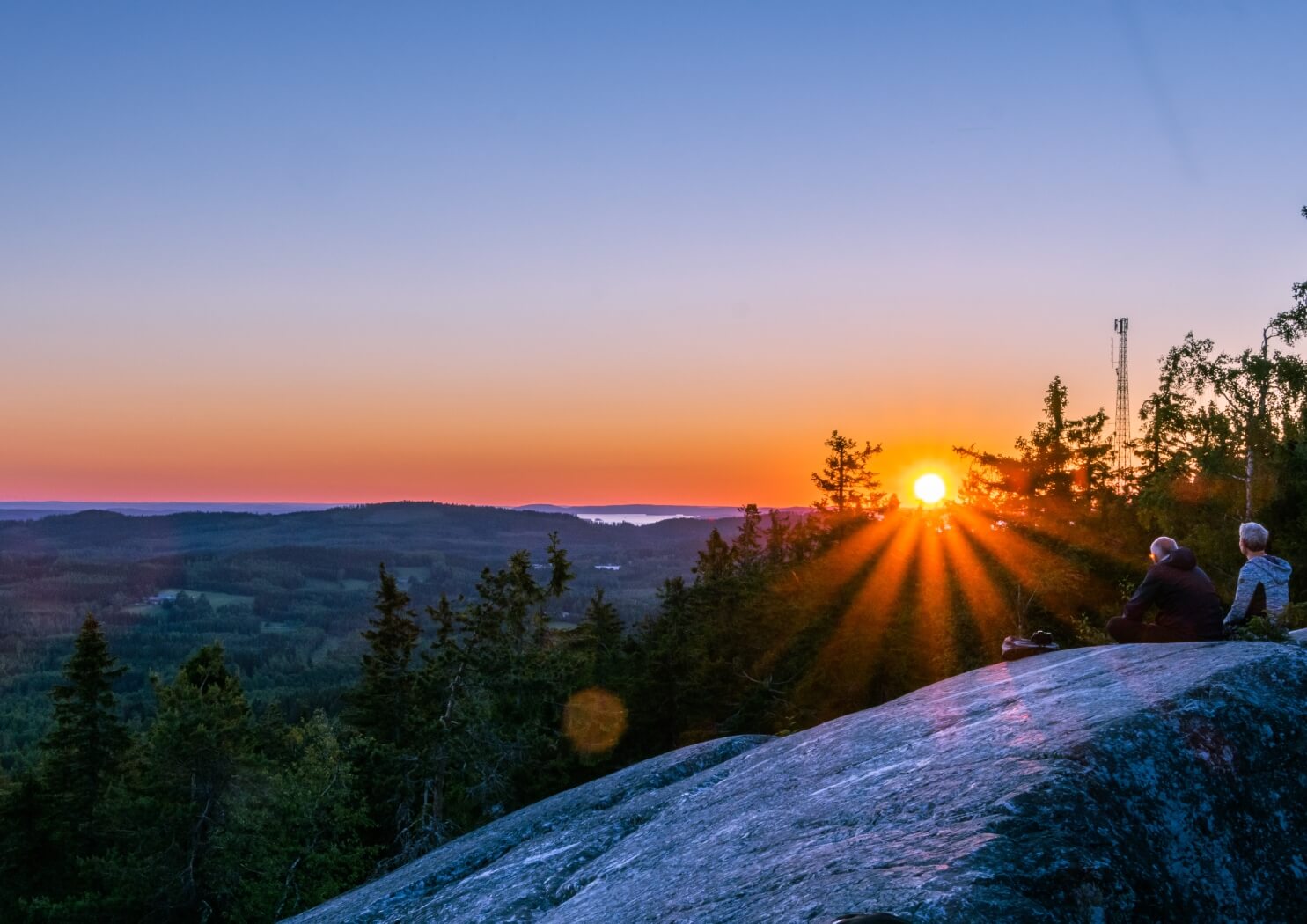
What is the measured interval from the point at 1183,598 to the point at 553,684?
3504 cm

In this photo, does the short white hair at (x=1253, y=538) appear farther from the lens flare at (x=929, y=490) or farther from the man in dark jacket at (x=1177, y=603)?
the lens flare at (x=929, y=490)

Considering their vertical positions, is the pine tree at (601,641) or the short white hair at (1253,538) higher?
the short white hair at (1253,538)

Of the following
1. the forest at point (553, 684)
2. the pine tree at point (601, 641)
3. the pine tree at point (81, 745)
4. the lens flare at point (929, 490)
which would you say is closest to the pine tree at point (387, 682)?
the forest at point (553, 684)

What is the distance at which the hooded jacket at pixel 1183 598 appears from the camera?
29.8 feet

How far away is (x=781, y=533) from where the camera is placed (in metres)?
70.8

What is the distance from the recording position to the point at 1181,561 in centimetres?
957

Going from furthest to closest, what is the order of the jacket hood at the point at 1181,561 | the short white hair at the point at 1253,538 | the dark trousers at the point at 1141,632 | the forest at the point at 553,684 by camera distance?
the forest at the point at 553,684, the short white hair at the point at 1253,538, the jacket hood at the point at 1181,561, the dark trousers at the point at 1141,632

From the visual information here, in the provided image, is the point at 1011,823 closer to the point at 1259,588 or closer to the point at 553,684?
the point at 1259,588

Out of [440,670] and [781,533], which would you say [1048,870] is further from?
[781,533]

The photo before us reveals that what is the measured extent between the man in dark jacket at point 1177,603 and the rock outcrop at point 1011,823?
1902 mm

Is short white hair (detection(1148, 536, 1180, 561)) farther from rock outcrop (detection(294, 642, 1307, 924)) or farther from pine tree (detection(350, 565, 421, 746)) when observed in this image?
pine tree (detection(350, 565, 421, 746))

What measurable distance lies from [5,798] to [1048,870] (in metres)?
Answer: 53.3

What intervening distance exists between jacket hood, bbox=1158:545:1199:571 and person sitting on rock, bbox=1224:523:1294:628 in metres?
0.52

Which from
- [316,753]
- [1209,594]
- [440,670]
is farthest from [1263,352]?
[316,753]
